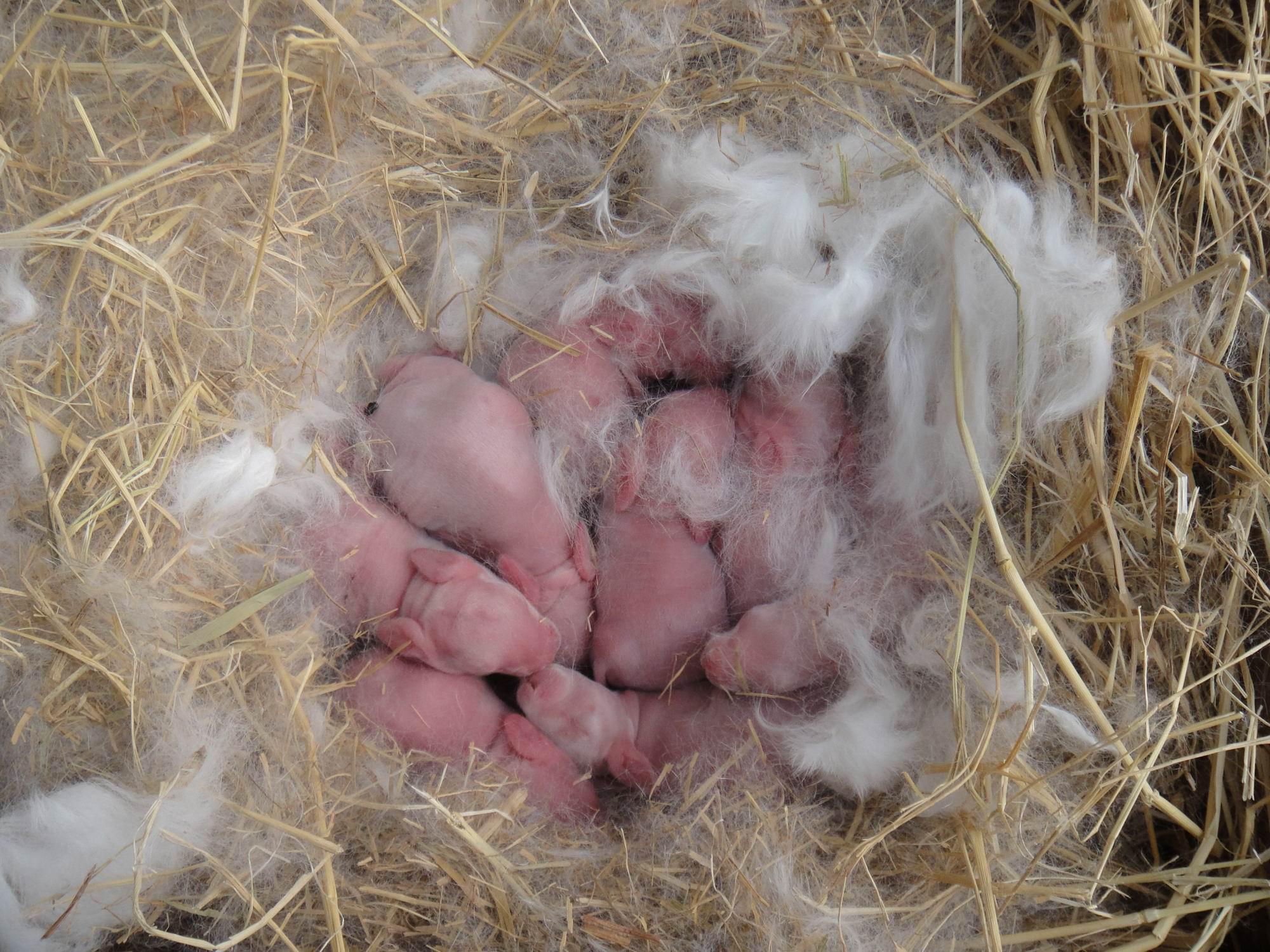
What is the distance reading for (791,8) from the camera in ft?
4.42

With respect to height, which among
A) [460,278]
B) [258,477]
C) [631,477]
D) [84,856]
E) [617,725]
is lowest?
[617,725]

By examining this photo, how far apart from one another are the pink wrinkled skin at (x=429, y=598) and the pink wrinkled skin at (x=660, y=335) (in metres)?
0.41

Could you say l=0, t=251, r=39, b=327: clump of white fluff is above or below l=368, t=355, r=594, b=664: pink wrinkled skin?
above

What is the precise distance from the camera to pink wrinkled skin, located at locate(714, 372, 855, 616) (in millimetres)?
1368

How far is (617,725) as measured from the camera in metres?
1.34

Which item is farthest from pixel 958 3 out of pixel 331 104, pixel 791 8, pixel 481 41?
pixel 331 104

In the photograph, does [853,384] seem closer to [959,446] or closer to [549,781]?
[959,446]

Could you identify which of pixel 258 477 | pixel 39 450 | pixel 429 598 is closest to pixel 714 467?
pixel 429 598

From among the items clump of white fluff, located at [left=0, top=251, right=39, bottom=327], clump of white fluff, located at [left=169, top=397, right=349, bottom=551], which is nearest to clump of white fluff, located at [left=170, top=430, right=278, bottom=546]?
clump of white fluff, located at [left=169, top=397, right=349, bottom=551]

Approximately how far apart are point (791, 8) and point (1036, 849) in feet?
4.03

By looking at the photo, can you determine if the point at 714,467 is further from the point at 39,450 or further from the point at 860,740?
the point at 39,450

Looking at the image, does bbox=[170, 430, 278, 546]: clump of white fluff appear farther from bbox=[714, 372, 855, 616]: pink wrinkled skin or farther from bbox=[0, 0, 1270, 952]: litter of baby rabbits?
bbox=[714, 372, 855, 616]: pink wrinkled skin

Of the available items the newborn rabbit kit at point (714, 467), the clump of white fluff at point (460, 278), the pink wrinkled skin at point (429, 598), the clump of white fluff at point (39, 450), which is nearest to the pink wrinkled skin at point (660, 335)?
the newborn rabbit kit at point (714, 467)

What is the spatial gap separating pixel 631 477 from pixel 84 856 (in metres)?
0.86
